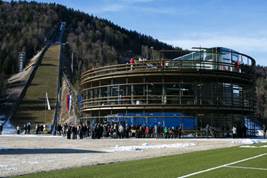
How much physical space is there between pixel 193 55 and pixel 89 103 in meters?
13.8

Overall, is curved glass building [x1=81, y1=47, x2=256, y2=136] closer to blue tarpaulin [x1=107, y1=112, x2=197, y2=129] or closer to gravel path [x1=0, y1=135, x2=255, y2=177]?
blue tarpaulin [x1=107, y1=112, x2=197, y2=129]

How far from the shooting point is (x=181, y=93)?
5097 centimetres

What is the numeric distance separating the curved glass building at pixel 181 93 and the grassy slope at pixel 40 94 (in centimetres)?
4339

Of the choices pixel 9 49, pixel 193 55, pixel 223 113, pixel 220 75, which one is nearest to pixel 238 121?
pixel 223 113

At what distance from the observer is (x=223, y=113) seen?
52.3m

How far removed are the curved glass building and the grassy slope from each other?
43394 mm

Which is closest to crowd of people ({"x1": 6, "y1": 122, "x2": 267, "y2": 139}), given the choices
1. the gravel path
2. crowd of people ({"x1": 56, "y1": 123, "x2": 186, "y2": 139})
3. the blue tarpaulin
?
crowd of people ({"x1": 56, "y1": 123, "x2": 186, "y2": 139})

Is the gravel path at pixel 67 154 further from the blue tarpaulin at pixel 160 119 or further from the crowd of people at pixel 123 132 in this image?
the blue tarpaulin at pixel 160 119

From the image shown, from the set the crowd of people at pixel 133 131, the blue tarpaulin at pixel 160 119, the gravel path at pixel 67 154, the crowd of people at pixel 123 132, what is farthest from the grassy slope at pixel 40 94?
the gravel path at pixel 67 154

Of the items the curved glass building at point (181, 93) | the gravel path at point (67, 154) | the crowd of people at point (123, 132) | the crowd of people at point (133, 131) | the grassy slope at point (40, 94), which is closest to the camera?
the gravel path at point (67, 154)

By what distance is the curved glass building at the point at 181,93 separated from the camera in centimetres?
5081

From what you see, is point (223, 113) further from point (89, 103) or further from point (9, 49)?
point (9, 49)

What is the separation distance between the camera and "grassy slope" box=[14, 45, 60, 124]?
98.7 meters

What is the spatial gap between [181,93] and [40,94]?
80171 mm
